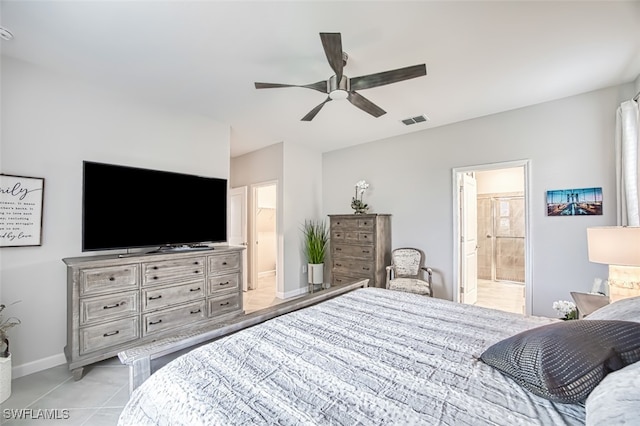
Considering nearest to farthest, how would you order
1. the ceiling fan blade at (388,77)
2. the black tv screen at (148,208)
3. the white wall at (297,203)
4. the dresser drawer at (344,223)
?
the ceiling fan blade at (388,77), the black tv screen at (148,208), the dresser drawer at (344,223), the white wall at (297,203)

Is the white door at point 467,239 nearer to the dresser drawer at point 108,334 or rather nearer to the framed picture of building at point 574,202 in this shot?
the framed picture of building at point 574,202

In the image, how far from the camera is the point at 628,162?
2.54 m

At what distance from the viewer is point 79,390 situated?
217cm

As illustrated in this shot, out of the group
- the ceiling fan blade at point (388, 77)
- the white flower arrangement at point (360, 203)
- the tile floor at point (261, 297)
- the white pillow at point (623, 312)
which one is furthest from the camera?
the white flower arrangement at point (360, 203)

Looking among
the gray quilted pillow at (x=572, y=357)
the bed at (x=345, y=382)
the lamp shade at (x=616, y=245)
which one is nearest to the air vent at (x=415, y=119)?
the lamp shade at (x=616, y=245)

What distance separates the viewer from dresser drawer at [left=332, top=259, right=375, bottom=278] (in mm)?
4266

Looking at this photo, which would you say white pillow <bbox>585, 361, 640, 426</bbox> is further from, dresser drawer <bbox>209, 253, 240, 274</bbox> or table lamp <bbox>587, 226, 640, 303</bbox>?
dresser drawer <bbox>209, 253, 240, 274</bbox>

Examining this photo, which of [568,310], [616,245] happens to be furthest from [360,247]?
[616,245]

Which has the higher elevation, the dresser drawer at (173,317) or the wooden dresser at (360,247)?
the wooden dresser at (360,247)

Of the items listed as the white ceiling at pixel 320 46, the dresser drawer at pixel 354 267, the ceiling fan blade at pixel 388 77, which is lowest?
the dresser drawer at pixel 354 267

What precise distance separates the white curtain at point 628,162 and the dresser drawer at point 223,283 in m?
4.13

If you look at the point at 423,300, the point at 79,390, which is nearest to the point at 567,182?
the point at 423,300

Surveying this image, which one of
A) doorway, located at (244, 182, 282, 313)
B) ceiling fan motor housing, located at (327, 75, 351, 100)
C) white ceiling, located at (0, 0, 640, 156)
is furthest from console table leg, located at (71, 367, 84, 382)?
ceiling fan motor housing, located at (327, 75, 351, 100)

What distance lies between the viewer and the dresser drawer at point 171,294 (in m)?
2.68
